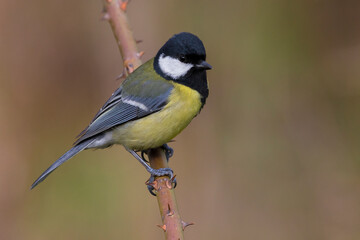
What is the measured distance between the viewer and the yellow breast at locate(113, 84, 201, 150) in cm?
339

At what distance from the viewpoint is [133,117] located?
3490 millimetres

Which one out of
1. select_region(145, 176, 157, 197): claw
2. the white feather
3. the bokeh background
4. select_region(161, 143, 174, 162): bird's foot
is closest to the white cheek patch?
the white feather

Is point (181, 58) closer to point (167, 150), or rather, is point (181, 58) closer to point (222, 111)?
point (167, 150)

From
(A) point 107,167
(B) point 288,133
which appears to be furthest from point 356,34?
(A) point 107,167

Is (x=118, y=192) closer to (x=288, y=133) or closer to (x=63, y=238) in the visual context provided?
(x=63, y=238)

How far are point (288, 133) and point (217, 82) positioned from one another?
2.86 ft

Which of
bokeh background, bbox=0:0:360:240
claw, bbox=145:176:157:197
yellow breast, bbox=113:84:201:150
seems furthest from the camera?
bokeh background, bbox=0:0:360:240

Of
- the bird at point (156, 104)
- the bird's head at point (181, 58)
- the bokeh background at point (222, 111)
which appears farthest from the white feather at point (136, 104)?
the bokeh background at point (222, 111)

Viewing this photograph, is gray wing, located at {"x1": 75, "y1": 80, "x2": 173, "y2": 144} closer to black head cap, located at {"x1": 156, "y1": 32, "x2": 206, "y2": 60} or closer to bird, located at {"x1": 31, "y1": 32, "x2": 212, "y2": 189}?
bird, located at {"x1": 31, "y1": 32, "x2": 212, "y2": 189}

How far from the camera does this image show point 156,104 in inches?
136

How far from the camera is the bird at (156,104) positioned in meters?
3.36

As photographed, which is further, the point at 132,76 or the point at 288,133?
the point at 288,133

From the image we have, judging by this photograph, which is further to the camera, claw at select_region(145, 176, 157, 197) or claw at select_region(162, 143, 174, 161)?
claw at select_region(162, 143, 174, 161)

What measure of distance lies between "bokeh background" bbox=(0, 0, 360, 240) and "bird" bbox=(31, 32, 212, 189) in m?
1.25
